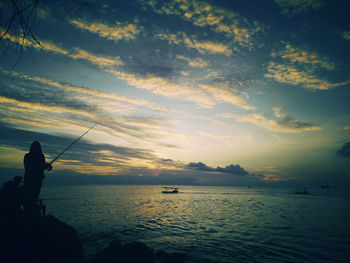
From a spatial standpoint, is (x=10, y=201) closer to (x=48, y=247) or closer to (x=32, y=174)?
(x=32, y=174)

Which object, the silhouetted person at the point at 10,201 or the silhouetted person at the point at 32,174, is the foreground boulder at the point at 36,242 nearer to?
the silhouetted person at the point at 10,201

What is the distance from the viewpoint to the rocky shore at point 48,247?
8.49 meters

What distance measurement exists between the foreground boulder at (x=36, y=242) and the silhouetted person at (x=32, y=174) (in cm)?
178

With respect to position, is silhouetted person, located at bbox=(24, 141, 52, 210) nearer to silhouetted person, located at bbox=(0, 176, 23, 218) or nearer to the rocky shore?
silhouetted person, located at bbox=(0, 176, 23, 218)

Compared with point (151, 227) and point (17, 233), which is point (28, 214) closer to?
point (17, 233)

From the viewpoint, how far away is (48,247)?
32.2 ft

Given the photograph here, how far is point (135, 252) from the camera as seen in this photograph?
10617 mm

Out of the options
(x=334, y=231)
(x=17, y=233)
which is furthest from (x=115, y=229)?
(x=334, y=231)

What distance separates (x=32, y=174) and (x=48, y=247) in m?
5.90

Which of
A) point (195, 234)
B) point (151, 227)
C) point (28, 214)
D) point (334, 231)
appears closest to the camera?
point (28, 214)

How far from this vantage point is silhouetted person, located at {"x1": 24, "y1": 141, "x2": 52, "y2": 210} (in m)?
12.6

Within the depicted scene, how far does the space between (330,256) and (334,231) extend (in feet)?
34.8

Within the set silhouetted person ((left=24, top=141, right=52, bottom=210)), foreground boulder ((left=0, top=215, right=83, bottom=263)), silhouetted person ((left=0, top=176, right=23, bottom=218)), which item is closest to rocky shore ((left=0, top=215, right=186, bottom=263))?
foreground boulder ((left=0, top=215, right=83, bottom=263))


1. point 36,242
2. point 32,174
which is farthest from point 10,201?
point 36,242
